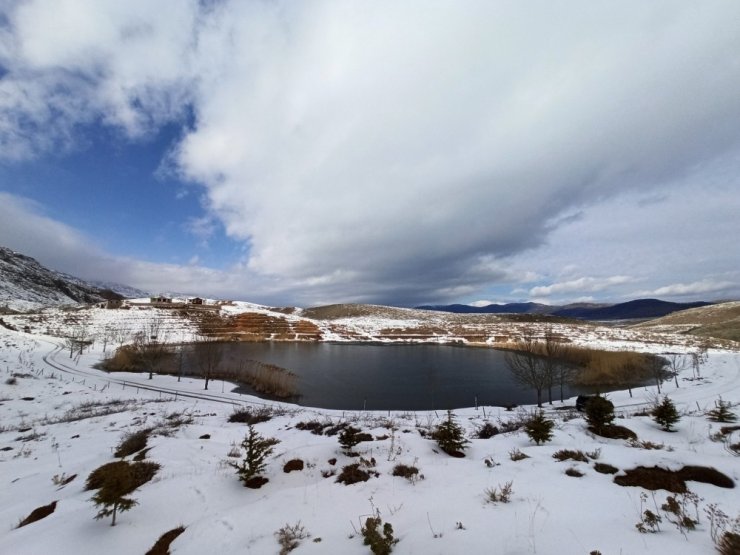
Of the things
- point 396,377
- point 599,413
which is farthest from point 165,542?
point 396,377

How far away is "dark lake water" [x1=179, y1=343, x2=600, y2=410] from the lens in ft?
114

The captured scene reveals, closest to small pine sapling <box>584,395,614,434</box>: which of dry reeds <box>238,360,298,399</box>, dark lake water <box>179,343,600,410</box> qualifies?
dark lake water <box>179,343,600,410</box>

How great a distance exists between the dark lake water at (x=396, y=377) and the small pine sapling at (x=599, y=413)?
20739 millimetres

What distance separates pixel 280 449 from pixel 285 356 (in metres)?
55.4

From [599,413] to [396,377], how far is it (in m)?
36.6

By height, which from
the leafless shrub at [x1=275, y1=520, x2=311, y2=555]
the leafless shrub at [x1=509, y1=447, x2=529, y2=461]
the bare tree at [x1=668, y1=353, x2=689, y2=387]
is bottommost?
the bare tree at [x1=668, y1=353, x2=689, y2=387]

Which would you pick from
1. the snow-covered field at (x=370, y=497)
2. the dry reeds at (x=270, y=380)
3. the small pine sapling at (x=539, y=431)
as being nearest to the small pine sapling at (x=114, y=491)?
the snow-covered field at (x=370, y=497)

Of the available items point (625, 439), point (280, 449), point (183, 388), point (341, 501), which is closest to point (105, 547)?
point (341, 501)

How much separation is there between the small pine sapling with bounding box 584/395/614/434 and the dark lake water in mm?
20739

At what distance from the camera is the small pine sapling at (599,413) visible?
1167 centimetres

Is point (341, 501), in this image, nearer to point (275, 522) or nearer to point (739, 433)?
point (275, 522)

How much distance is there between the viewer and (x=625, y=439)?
11.1m

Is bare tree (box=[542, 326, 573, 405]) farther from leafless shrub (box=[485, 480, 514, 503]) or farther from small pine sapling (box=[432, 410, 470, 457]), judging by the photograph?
leafless shrub (box=[485, 480, 514, 503])

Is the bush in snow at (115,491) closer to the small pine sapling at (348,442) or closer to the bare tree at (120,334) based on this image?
the small pine sapling at (348,442)
